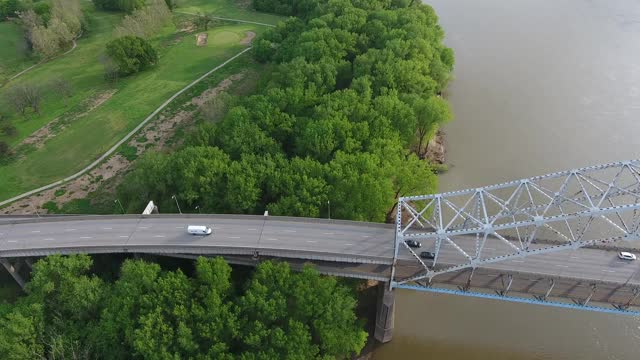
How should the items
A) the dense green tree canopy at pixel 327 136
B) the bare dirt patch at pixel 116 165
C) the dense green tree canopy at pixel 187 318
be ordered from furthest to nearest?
the bare dirt patch at pixel 116 165 → the dense green tree canopy at pixel 327 136 → the dense green tree canopy at pixel 187 318

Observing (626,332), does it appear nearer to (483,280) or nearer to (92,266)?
(483,280)

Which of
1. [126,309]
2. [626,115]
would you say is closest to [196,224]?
[126,309]

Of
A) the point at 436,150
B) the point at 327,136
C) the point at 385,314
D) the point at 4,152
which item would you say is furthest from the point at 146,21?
the point at 385,314

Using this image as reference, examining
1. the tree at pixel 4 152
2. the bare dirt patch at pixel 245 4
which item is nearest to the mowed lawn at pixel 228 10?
the bare dirt patch at pixel 245 4

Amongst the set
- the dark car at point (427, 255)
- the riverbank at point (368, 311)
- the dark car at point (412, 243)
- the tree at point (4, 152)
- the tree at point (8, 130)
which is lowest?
the riverbank at point (368, 311)

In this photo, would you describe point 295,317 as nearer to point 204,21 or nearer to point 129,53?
point 129,53

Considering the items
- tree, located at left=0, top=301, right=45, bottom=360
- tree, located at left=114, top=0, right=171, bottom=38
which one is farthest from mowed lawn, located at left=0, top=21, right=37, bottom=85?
tree, located at left=0, top=301, right=45, bottom=360

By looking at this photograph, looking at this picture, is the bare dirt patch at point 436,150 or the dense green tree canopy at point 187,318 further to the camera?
the bare dirt patch at point 436,150

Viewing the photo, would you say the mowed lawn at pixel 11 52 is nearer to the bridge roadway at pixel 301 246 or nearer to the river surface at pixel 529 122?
the bridge roadway at pixel 301 246
